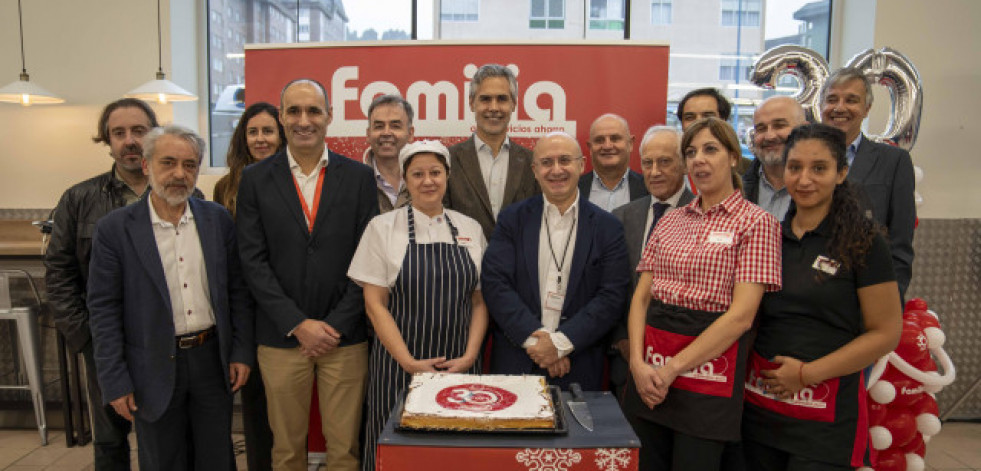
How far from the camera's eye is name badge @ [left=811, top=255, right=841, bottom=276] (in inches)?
70.4

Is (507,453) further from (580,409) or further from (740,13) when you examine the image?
(740,13)

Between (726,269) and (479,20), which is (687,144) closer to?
(726,269)

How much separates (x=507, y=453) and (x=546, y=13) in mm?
4932

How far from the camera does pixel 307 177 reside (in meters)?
2.60

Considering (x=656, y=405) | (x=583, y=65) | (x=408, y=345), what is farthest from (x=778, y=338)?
(x=583, y=65)

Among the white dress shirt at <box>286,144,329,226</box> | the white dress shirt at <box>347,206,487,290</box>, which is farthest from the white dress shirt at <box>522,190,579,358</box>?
the white dress shirt at <box>286,144,329,226</box>

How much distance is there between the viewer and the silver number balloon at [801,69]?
3613 millimetres

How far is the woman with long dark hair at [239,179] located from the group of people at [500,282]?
0.8 inches

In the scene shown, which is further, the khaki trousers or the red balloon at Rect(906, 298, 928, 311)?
the red balloon at Rect(906, 298, 928, 311)

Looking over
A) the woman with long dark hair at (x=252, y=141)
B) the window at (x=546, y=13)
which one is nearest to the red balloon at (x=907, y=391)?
the woman with long dark hair at (x=252, y=141)

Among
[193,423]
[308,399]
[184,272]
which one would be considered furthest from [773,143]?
[193,423]

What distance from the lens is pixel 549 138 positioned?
7.77 ft

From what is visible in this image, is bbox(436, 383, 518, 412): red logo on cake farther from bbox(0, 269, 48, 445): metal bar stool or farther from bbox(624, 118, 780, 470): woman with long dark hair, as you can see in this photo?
bbox(0, 269, 48, 445): metal bar stool

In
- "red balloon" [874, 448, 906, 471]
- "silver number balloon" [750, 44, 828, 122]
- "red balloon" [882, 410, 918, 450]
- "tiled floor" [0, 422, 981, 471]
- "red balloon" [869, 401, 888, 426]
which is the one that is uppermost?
"silver number balloon" [750, 44, 828, 122]
